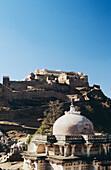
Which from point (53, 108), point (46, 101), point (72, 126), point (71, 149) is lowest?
point (71, 149)

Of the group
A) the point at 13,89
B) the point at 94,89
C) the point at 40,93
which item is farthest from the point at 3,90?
the point at 94,89

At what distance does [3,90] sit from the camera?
185ft

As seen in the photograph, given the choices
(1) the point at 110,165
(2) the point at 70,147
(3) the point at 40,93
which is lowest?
(1) the point at 110,165

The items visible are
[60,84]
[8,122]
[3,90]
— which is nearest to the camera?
[8,122]

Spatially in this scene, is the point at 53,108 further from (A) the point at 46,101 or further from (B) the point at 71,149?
(B) the point at 71,149

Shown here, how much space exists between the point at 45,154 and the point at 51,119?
104 feet

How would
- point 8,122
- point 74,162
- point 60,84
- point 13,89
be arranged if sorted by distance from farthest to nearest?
point 60,84, point 13,89, point 8,122, point 74,162

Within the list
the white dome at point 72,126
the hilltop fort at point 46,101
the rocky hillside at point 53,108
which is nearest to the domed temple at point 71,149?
the white dome at point 72,126

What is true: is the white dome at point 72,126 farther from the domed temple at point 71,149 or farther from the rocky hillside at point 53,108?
the rocky hillside at point 53,108

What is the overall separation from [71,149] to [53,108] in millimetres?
36399

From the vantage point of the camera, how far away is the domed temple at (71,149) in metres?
16.1

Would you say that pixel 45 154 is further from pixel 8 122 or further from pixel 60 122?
pixel 8 122

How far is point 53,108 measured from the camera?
52.8m

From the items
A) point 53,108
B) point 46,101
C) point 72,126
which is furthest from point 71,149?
point 46,101
